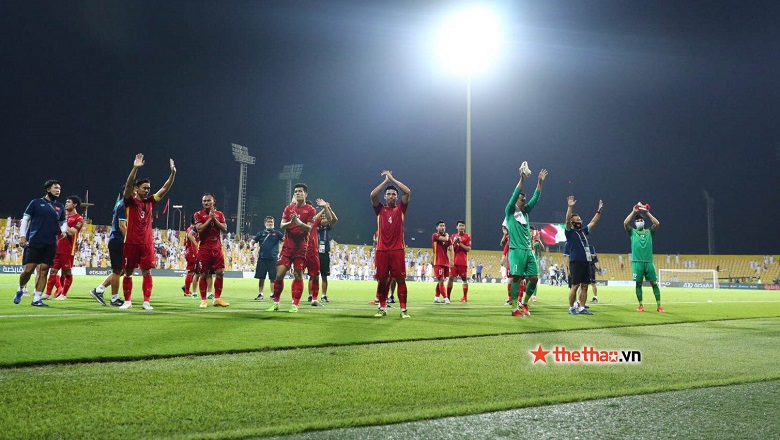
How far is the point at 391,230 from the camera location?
9539 mm

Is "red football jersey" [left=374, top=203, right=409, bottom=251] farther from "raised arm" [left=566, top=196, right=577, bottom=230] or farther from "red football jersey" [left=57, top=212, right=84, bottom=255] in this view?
"red football jersey" [left=57, top=212, right=84, bottom=255]

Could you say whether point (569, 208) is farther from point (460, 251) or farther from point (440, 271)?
point (440, 271)

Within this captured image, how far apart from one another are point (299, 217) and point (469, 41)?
3539cm

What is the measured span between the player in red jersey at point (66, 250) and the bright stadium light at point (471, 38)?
3504cm

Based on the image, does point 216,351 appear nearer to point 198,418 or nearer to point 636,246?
point 198,418

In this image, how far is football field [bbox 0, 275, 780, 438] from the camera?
9.32 ft

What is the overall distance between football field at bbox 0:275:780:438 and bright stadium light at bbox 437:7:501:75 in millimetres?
37401

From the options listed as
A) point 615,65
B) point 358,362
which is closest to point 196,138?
point 615,65

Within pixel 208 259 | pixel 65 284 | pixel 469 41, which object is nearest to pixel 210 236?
pixel 208 259

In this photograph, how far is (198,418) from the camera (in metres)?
2.91

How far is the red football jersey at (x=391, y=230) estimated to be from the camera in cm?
954

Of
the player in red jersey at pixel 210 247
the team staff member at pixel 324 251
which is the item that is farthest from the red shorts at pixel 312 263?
the team staff member at pixel 324 251

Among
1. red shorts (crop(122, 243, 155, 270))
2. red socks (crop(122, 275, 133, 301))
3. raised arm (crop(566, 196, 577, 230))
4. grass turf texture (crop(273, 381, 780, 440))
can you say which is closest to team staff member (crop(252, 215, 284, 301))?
red socks (crop(122, 275, 133, 301))

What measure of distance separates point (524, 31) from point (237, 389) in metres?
47.0
